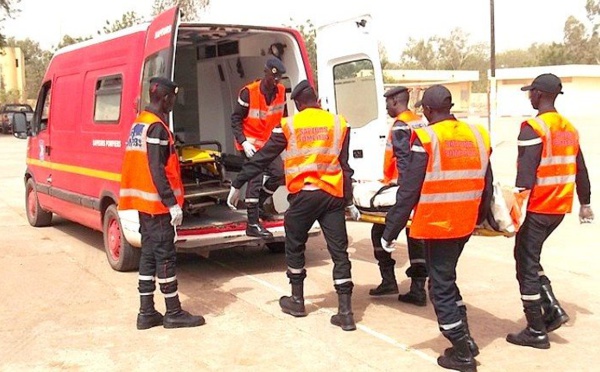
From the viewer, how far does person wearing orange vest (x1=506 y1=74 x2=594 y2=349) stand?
16.8 ft

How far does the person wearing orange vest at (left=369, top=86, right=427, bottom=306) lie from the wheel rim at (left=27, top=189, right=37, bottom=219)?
5.95 metres

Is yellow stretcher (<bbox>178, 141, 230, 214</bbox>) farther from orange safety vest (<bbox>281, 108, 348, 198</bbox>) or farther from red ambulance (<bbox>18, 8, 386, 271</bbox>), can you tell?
orange safety vest (<bbox>281, 108, 348, 198</bbox>)

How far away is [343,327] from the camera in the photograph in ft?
18.8

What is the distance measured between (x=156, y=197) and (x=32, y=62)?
77.5m

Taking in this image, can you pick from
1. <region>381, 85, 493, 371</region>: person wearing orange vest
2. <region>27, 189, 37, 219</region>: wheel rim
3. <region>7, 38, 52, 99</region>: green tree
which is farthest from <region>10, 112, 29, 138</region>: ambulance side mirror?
<region>7, 38, 52, 99</region>: green tree

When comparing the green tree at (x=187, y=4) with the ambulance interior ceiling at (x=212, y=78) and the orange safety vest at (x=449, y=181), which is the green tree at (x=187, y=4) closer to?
the ambulance interior ceiling at (x=212, y=78)

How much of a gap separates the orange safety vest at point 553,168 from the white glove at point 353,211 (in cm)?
138

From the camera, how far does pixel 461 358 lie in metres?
4.78

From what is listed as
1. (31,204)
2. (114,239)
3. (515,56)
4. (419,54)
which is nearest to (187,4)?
(31,204)

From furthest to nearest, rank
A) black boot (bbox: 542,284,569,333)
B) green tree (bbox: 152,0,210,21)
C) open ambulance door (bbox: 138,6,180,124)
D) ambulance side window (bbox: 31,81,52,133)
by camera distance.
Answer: green tree (bbox: 152,0,210,21)
ambulance side window (bbox: 31,81,52,133)
open ambulance door (bbox: 138,6,180,124)
black boot (bbox: 542,284,569,333)

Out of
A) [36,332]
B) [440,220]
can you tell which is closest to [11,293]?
[36,332]

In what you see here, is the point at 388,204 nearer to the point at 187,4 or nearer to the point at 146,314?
the point at 146,314

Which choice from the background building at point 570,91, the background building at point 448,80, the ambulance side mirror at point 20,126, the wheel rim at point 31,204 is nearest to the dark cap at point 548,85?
the ambulance side mirror at point 20,126

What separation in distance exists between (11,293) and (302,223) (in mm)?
3056
